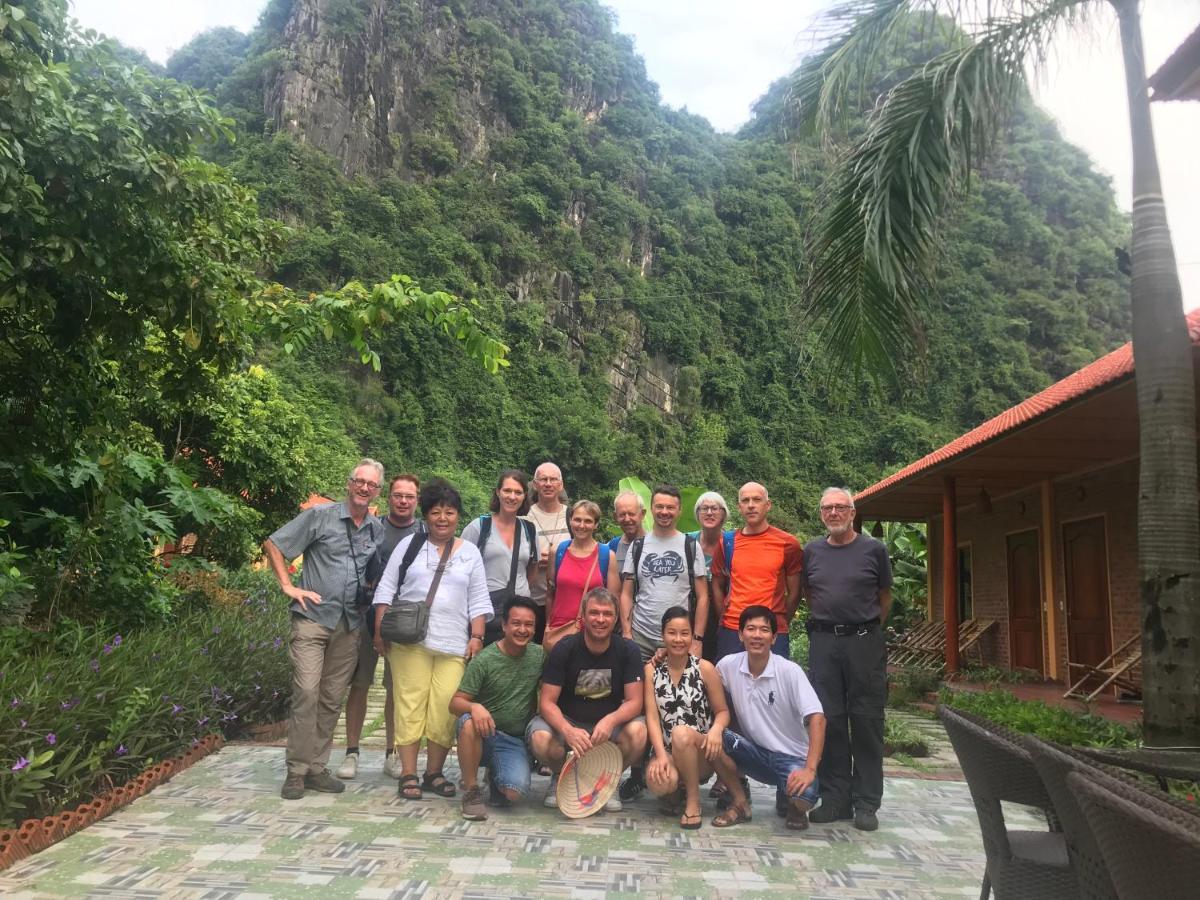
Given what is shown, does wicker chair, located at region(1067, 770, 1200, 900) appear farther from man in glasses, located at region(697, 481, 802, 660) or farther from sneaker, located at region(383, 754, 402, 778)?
sneaker, located at region(383, 754, 402, 778)

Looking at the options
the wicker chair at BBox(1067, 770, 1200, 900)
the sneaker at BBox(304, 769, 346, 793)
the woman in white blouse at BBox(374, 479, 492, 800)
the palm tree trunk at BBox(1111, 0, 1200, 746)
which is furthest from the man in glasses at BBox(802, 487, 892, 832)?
the wicker chair at BBox(1067, 770, 1200, 900)

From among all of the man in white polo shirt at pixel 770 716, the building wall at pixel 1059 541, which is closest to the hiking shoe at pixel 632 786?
the man in white polo shirt at pixel 770 716

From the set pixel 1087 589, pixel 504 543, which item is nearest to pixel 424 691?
pixel 504 543

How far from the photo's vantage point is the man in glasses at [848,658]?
4289 mm

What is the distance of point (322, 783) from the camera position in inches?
178

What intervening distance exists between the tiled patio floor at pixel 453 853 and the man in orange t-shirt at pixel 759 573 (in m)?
0.85

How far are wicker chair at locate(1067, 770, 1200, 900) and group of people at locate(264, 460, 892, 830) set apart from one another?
2.87m

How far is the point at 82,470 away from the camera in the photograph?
19.2 feet

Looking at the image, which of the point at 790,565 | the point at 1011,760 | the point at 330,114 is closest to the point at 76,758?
the point at 790,565

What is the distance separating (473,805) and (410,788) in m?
0.48

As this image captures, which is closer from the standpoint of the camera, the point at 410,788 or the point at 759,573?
the point at 410,788

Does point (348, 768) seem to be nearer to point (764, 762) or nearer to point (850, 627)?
point (764, 762)

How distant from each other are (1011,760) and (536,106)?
5698 cm

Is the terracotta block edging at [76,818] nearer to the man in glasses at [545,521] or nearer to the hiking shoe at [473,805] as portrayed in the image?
the hiking shoe at [473,805]
